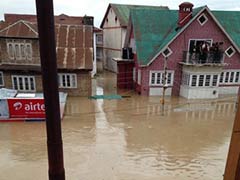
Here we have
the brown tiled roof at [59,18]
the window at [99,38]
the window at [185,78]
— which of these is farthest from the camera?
the window at [99,38]

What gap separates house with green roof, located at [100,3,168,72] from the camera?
92.2ft

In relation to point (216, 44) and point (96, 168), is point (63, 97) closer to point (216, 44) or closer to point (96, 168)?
point (96, 168)

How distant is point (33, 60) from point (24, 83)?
208 centimetres

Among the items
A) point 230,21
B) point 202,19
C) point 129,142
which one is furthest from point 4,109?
point 230,21

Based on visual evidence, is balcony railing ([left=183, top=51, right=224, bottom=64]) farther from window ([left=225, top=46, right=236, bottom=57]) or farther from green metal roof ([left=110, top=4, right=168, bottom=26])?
green metal roof ([left=110, top=4, right=168, bottom=26])

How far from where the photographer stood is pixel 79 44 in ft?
65.0

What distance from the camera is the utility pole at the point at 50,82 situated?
1798 mm

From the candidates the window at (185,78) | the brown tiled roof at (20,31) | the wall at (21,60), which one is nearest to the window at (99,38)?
the brown tiled roof at (20,31)

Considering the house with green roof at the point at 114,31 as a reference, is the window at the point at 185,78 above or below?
below

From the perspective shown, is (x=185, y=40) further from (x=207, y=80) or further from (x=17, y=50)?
(x=17, y=50)

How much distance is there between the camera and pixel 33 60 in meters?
17.9

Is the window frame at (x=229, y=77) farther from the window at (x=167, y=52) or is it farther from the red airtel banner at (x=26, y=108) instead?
the red airtel banner at (x=26, y=108)

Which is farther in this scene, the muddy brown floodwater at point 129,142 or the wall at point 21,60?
the wall at point 21,60

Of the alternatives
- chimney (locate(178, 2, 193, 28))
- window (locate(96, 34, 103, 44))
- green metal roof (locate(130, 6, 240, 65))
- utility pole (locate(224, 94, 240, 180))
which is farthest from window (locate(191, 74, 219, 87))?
utility pole (locate(224, 94, 240, 180))
